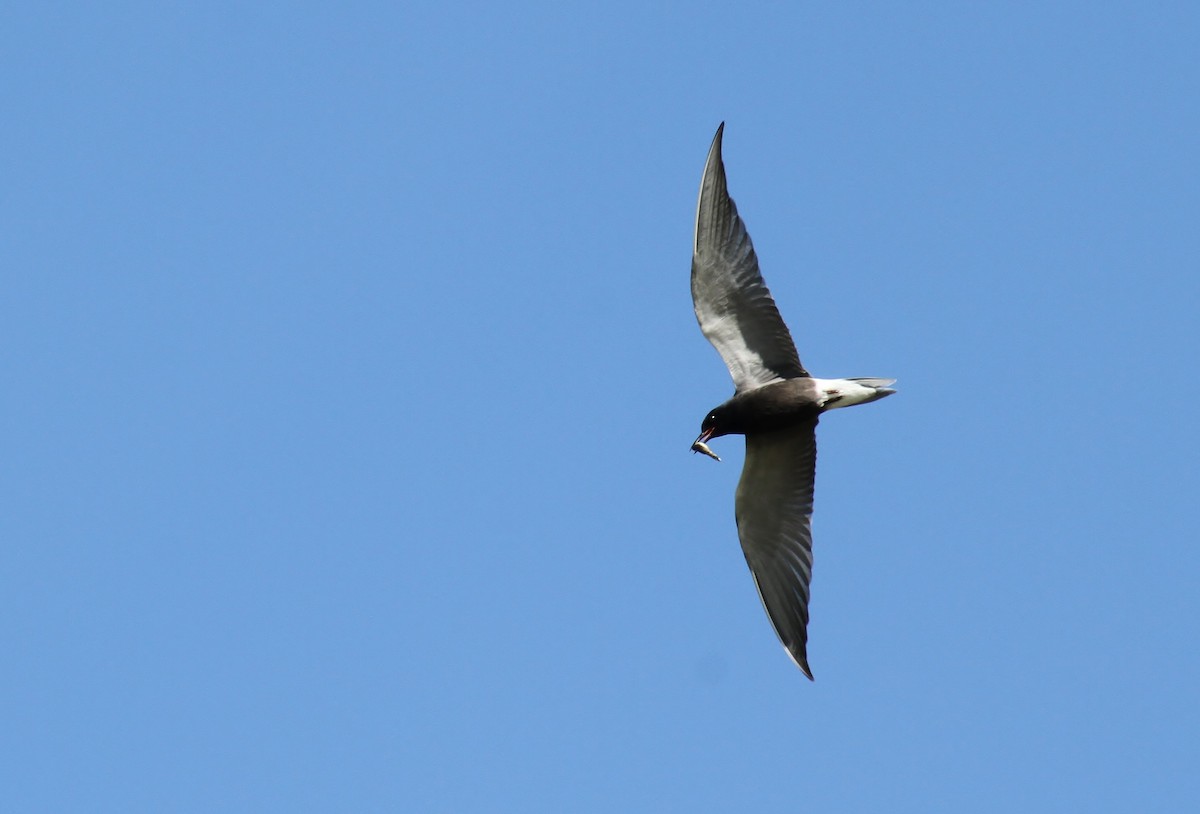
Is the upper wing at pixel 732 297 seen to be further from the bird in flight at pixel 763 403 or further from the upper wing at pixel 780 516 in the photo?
the upper wing at pixel 780 516

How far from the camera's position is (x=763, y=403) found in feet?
55.4

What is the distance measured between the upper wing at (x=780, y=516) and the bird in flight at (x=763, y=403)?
0.04 ft

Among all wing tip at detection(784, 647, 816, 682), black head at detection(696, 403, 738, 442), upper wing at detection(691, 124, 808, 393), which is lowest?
wing tip at detection(784, 647, 816, 682)

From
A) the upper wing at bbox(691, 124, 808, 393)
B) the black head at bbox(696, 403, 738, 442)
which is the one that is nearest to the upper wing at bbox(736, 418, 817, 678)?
the black head at bbox(696, 403, 738, 442)

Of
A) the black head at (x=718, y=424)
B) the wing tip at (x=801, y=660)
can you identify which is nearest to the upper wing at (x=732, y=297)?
the black head at (x=718, y=424)

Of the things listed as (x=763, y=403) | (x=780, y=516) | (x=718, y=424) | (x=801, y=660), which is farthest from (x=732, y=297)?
(x=801, y=660)

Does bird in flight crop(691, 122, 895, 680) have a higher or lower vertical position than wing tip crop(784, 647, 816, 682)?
higher

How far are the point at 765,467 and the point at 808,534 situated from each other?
34.5 inches

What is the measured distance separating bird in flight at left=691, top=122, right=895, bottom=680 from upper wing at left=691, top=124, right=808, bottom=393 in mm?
10

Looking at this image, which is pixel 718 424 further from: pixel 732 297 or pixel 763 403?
pixel 732 297

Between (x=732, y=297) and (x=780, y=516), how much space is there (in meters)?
2.65

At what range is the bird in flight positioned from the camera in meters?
16.4

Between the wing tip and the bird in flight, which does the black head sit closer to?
the bird in flight

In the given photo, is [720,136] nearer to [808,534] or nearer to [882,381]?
[882,381]
